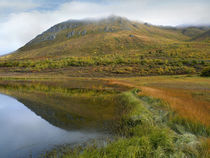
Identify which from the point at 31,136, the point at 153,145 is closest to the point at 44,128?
the point at 31,136

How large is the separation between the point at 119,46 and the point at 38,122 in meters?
96.7

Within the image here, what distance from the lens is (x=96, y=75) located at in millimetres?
43375

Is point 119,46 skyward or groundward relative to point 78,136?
skyward

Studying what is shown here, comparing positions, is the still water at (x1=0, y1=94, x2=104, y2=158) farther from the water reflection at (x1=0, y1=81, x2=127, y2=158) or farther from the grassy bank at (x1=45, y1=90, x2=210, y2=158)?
the grassy bank at (x1=45, y1=90, x2=210, y2=158)

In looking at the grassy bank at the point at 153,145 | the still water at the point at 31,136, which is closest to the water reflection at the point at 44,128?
the still water at the point at 31,136

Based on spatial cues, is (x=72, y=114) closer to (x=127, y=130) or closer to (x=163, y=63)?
(x=127, y=130)

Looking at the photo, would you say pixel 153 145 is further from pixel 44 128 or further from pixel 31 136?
pixel 44 128

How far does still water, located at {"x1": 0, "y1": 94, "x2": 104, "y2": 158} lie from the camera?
246 inches

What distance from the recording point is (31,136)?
7594 mm

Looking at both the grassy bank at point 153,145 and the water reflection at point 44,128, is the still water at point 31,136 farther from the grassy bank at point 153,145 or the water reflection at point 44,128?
the grassy bank at point 153,145

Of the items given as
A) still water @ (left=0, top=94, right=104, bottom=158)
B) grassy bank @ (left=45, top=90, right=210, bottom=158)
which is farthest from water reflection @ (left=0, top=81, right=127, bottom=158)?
grassy bank @ (left=45, top=90, right=210, bottom=158)

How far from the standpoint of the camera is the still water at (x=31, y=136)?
6258 millimetres

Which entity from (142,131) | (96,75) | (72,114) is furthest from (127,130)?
(96,75)

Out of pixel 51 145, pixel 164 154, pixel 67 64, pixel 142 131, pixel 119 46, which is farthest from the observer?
pixel 119 46
